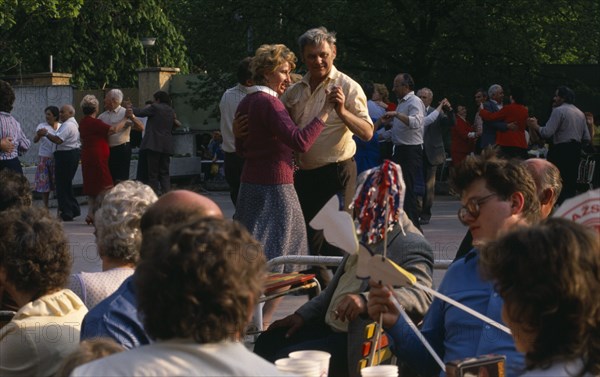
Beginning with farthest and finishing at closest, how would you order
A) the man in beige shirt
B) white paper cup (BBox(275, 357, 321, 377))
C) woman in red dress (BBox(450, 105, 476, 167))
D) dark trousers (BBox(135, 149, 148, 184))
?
woman in red dress (BBox(450, 105, 476, 167))
dark trousers (BBox(135, 149, 148, 184))
the man in beige shirt
white paper cup (BBox(275, 357, 321, 377))

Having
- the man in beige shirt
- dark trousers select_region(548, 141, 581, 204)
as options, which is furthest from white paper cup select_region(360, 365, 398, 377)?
dark trousers select_region(548, 141, 581, 204)

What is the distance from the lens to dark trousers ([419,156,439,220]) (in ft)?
48.2

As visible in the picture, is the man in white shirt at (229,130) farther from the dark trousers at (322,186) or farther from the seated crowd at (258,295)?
the seated crowd at (258,295)

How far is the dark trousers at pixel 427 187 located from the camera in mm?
14695

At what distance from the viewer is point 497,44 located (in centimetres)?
2242

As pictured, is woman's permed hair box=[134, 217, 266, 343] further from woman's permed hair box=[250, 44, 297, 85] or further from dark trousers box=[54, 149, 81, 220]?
dark trousers box=[54, 149, 81, 220]

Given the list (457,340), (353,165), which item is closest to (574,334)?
(457,340)

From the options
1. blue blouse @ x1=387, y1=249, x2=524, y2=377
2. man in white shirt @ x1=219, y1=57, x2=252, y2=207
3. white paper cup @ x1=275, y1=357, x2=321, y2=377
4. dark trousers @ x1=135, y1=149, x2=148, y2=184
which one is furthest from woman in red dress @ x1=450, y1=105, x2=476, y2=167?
white paper cup @ x1=275, y1=357, x2=321, y2=377

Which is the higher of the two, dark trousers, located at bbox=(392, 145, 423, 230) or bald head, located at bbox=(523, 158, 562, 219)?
bald head, located at bbox=(523, 158, 562, 219)

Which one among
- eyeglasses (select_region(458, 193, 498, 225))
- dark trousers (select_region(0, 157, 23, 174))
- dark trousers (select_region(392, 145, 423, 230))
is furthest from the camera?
dark trousers (select_region(392, 145, 423, 230))

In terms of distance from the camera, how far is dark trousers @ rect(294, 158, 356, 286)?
7730 mm

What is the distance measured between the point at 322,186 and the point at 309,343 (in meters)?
2.62

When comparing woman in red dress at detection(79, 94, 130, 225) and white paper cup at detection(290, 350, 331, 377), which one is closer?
white paper cup at detection(290, 350, 331, 377)

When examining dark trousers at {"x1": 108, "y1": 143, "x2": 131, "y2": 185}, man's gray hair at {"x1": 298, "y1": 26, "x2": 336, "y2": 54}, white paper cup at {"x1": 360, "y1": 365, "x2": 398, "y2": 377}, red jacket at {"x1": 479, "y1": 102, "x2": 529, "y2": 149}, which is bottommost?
dark trousers at {"x1": 108, "y1": 143, "x2": 131, "y2": 185}
